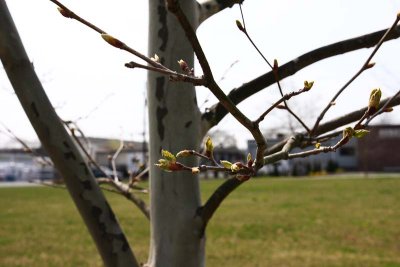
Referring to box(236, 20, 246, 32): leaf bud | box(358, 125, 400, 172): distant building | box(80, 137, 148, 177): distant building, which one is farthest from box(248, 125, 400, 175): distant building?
box(236, 20, 246, 32): leaf bud

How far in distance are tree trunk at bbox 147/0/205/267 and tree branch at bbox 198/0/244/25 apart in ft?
0.30

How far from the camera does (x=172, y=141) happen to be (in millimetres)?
1590

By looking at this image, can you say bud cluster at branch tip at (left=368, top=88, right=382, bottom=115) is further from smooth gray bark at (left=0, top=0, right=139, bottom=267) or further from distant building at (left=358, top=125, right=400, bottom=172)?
distant building at (left=358, top=125, right=400, bottom=172)

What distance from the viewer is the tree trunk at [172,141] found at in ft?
5.16

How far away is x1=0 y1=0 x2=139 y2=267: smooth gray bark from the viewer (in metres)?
1.50

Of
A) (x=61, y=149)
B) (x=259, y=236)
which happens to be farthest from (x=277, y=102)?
(x=259, y=236)

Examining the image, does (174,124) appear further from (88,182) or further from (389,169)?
(389,169)

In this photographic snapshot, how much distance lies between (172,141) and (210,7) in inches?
21.0

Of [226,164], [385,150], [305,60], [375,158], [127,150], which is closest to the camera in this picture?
[226,164]

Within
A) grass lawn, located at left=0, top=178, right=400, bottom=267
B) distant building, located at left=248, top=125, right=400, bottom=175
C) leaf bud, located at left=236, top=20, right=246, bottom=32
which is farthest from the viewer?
distant building, located at left=248, top=125, right=400, bottom=175

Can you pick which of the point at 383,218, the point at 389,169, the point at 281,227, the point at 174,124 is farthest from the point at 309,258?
the point at 389,169

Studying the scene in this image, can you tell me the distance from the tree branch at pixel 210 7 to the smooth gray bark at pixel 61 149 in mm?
627

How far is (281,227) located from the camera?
10.3 metres

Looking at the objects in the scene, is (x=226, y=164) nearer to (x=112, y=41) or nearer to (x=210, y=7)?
(x=112, y=41)
